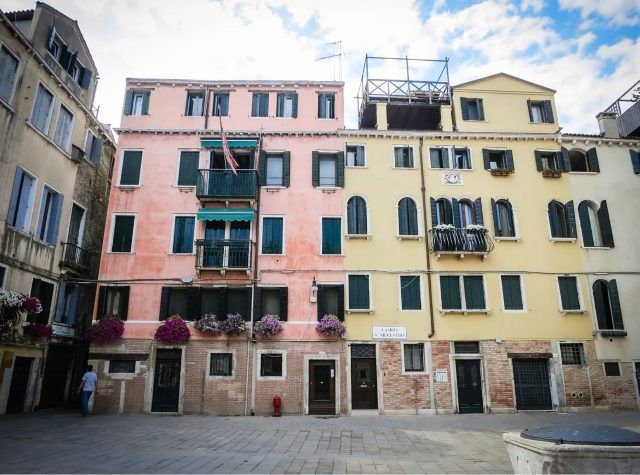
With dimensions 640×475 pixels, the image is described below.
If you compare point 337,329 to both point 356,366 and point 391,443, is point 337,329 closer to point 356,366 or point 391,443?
point 356,366

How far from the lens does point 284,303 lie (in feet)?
63.8

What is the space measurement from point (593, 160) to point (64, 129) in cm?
2547

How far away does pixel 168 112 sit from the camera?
2181cm

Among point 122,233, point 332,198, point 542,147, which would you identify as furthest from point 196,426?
point 542,147

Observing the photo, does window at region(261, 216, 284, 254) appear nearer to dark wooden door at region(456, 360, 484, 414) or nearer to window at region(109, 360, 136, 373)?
window at region(109, 360, 136, 373)

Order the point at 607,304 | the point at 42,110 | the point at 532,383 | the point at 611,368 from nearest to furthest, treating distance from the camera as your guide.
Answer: the point at 42,110 < the point at 532,383 < the point at 611,368 < the point at 607,304

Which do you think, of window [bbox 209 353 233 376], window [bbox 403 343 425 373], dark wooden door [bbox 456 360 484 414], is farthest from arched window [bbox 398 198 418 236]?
window [bbox 209 353 233 376]

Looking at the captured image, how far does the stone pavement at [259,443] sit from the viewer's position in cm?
872

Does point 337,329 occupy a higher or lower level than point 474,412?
higher

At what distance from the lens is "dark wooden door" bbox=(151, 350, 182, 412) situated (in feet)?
59.9

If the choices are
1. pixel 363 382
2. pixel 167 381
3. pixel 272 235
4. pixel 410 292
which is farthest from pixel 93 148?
pixel 363 382

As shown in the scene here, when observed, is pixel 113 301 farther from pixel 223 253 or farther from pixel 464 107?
pixel 464 107

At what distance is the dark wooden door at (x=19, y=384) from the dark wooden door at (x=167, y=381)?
15.7ft

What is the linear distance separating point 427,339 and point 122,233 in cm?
1479
